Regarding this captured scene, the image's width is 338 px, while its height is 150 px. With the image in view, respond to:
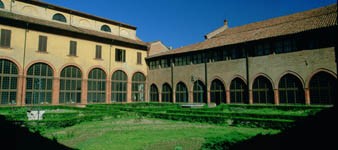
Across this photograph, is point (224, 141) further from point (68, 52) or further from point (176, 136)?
point (68, 52)

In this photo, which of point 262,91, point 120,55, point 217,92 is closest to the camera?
point 262,91

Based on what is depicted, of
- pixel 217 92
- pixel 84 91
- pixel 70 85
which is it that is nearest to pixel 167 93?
pixel 217 92

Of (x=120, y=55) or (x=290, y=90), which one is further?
(x=120, y=55)

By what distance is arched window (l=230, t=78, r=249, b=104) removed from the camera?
25.1 metres

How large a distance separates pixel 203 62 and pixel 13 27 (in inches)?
833

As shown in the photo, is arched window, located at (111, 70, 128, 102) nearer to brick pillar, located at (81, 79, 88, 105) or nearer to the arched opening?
brick pillar, located at (81, 79, 88, 105)

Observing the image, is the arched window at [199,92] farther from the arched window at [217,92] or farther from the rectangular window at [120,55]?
the rectangular window at [120,55]

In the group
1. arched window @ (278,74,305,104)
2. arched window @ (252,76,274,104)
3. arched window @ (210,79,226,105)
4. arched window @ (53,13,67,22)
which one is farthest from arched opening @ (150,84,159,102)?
arched window @ (278,74,305,104)

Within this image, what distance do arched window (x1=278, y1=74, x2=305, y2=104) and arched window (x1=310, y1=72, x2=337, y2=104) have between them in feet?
2.96

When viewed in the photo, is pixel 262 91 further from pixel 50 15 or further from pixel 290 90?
pixel 50 15

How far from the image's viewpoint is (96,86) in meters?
31.0

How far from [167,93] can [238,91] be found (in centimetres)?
1121

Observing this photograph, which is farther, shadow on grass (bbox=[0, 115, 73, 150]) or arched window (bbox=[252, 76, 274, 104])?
arched window (bbox=[252, 76, 274, 104])

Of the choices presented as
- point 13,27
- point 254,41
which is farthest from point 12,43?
point 254,41
